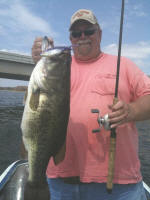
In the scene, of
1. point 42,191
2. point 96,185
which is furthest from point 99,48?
point 42,191

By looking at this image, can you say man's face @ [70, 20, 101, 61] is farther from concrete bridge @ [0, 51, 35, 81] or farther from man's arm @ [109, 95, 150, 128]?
concrete bridge @ [0, 51, 35, 81]

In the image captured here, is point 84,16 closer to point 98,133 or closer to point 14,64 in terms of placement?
point 98,133

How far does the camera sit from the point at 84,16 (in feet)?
10.0

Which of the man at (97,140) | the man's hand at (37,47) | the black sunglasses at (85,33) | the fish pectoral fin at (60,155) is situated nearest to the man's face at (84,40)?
the black sunglasses at (85,33)

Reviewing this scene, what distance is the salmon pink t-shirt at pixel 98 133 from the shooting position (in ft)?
8.60

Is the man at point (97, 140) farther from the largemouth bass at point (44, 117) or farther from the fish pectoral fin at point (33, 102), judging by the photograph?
the fish pectoral fin at point (33, 102)

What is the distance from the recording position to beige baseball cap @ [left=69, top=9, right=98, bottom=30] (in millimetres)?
3079

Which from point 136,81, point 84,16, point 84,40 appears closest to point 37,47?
point 84,40

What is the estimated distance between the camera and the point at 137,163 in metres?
2.74

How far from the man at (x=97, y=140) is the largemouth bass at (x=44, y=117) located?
332mm

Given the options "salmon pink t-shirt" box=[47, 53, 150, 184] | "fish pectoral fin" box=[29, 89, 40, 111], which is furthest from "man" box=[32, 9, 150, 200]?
"fish pectoral fin" box=[29, 89, 40, 111]

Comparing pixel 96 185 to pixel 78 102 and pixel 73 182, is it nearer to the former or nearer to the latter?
pixel 73 182

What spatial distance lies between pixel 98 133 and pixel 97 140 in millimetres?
95

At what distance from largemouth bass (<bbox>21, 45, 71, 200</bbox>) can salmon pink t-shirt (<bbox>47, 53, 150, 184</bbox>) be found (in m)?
0.32
